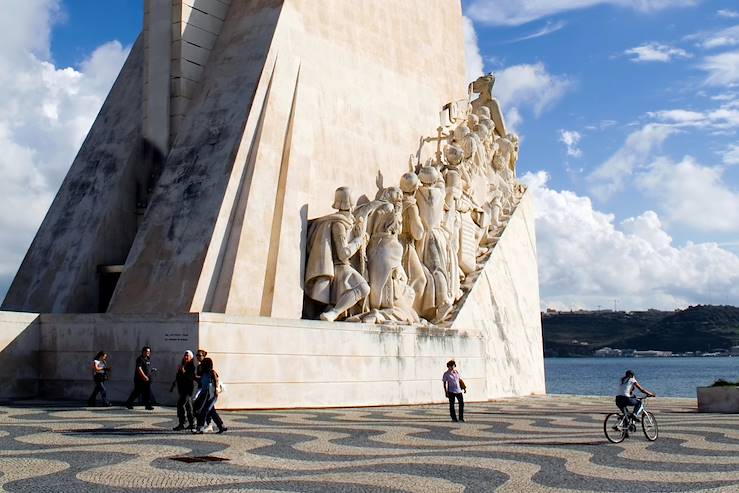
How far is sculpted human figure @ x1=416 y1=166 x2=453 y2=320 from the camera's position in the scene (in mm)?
15812

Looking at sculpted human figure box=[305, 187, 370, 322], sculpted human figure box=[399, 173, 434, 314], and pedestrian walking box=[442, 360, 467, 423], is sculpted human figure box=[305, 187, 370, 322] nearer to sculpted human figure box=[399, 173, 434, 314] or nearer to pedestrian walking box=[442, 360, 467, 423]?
sculpted human figure box=[399, 173, 434, 314]

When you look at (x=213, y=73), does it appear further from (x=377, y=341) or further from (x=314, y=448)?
(x=314, y=448)

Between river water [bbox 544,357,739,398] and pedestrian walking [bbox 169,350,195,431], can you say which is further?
river water [bbox 544,357,739,398]

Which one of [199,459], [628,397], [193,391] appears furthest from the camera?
[193,391]

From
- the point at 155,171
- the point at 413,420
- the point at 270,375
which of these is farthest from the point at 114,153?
the point at 413,420

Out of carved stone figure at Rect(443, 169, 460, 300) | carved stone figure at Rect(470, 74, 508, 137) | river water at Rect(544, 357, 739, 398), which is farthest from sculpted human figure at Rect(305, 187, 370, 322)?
river water at Rect(544, 357, 739, 398)

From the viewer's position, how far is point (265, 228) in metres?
12.9

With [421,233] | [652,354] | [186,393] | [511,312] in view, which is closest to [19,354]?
[186,393]

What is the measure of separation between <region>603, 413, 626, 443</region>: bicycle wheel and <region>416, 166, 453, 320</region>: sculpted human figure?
7.50m

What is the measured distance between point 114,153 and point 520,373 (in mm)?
9446

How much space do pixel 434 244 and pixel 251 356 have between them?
5.48 meters

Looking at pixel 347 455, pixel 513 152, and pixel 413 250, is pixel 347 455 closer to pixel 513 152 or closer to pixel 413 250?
pixel 413 250

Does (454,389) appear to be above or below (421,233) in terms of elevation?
below

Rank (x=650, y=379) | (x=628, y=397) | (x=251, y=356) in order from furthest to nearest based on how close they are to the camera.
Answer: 1. (x=650, y=379)
2. (x=251, y=356)
3. (x=628, y=397)
